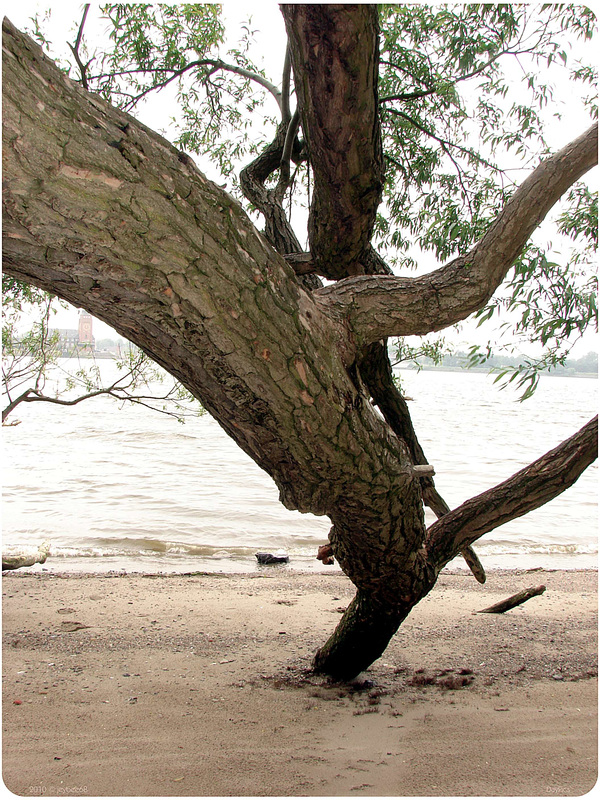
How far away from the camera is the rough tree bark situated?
4.24 ft

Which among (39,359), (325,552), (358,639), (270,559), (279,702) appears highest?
(39,359)

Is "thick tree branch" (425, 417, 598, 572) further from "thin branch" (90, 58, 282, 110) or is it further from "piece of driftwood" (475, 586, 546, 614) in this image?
"thin branch" (90, 58, 282, 110)

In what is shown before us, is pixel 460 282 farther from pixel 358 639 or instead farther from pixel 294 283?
pixel 358 639

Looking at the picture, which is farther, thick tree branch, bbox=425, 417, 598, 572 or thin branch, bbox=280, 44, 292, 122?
thin branch, bbox=280, 44, 292, 122

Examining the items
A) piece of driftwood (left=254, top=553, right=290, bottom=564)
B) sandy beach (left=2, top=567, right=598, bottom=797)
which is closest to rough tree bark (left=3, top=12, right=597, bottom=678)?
sandy beach (left=2, top=567, right=598, bottom=797)

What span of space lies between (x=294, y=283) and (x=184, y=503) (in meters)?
7.87

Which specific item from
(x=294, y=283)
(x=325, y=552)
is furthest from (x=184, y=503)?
(x=294, y=283)

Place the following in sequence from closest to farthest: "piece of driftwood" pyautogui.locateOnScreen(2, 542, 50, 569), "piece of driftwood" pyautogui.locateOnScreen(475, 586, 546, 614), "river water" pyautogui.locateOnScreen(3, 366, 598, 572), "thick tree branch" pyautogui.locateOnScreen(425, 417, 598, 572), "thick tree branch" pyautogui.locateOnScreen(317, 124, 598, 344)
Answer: "thick tree branch" pyautogui.locateOnScreen(317, 124, 598, 344)
"thick tree branch" pyautogui.locateOnScreen(425, 417, 598, 572)
"piece of driftwood" pyautogui.locateOnScreen(475, 586, 546, 614)
"piece of driftwood" pyautogui.locateOnScreen(2, 542, 50, 569)
"river water" pyautogui.locateOnScreen(3, 366, 598, 572)

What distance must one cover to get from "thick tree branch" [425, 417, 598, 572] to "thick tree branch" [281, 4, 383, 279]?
1.25m

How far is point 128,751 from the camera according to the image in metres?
2.34

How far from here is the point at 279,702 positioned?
287cm

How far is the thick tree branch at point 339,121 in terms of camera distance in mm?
2133

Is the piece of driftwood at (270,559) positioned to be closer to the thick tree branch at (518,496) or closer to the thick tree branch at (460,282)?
the thick tree branch at (518,496)

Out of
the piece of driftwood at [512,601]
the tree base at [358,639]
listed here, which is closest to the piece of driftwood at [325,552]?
the tree base at [358,639]
